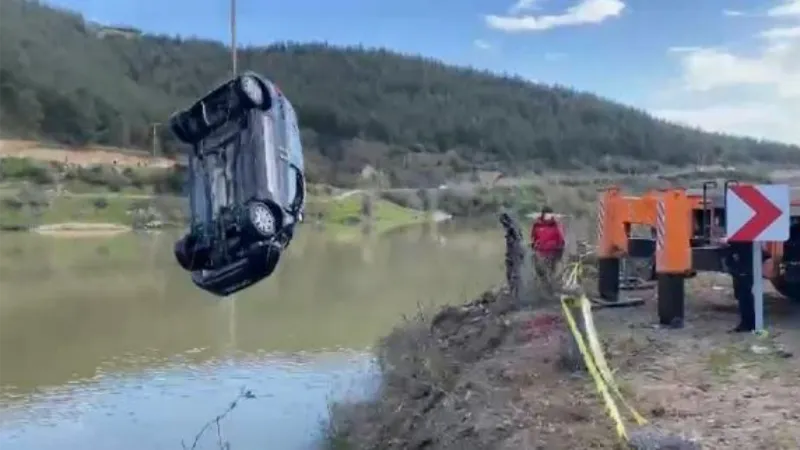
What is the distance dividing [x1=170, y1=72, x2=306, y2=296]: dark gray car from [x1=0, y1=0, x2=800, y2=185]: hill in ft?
256

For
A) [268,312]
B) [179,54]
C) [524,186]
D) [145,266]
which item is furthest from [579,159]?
[268,312]

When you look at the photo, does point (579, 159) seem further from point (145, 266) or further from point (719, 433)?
point (719, 433)

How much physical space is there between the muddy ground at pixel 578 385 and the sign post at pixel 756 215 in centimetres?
79

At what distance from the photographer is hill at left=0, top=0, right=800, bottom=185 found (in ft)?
309

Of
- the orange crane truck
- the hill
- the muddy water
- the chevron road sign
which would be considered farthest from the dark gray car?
the hill

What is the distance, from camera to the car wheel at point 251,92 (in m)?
5.90

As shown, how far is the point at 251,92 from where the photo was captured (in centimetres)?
591

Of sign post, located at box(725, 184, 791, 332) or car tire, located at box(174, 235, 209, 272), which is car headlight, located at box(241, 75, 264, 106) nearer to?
car tire, located at box(174, 235, 209, 272)

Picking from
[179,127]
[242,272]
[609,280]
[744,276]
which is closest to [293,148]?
[179,127]

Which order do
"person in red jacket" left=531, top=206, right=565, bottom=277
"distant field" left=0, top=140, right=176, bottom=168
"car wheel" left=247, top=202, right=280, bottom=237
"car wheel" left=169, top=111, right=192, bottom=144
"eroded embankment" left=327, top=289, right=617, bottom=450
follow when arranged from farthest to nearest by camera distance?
"distant field" left=0, top=140, right=176, bottom=168
"person in red jacket" left=531, top=206, right=565, bottom=277
"eroded embankment" left=327, top=289, right=617, bottom=450
"car wheel" left=169, top=111, right=192, bottom=144
"car wheel" left=247, top=202, right=280, bottom=237

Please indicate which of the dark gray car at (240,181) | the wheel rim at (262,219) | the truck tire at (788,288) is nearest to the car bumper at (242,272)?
the dark gray car at (240,181)

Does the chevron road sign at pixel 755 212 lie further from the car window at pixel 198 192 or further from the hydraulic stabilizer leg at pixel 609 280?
the car window at pixel 198 192

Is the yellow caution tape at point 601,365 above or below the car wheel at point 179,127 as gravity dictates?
below

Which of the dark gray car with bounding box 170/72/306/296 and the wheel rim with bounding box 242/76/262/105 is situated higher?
the wheel rim with bounding box 242/76/262/105
